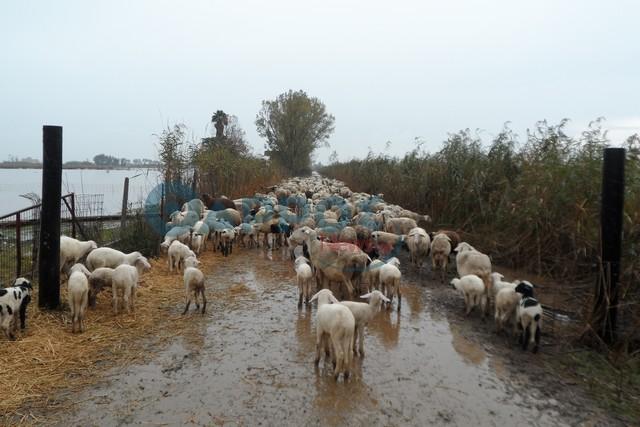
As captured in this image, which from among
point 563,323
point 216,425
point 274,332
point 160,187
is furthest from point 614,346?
point 160,187

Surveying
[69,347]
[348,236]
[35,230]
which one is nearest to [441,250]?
[348,236]

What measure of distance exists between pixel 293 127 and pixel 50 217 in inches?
1914

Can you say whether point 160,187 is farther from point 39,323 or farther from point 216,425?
point 216,425

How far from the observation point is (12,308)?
4.82 m

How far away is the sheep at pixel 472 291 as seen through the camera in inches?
251

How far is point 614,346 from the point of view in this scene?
16.7 ft

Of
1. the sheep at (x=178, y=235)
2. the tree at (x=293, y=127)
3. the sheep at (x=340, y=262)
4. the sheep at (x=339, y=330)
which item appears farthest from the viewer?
the tree at (x=293, y=127)

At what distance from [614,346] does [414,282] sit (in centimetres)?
386

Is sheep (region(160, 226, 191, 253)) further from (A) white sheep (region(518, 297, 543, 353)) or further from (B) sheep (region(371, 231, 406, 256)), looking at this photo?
(A) white sheep (region(518, 297, 543, 353))

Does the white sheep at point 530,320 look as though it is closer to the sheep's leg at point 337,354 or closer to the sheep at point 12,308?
the sheep's leg at point 337,354

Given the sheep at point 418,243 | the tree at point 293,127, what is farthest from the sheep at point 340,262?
the tree at point 293,127

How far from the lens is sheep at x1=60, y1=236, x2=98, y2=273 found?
269 inches

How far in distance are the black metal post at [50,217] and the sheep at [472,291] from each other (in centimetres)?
602

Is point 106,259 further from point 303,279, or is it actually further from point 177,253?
point 303,279
